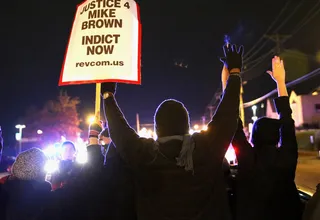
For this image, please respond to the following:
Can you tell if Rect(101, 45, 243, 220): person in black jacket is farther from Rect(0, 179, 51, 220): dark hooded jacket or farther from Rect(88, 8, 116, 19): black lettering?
Rect(88, 8, 116, 19): black lettering

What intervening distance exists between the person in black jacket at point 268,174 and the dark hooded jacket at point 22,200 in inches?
63.4

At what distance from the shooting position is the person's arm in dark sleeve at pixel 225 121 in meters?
2.29

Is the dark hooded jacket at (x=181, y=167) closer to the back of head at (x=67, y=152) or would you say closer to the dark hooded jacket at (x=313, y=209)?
the dark hooded jacket at (x=313, y=209)

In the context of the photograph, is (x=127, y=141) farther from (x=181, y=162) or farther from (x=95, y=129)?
(x=95, y=129)

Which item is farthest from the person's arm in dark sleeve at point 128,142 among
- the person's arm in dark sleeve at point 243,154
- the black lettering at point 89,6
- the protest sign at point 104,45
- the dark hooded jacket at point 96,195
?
the black lettering at point 89,6

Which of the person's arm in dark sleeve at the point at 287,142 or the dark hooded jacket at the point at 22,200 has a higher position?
the person's arm in dark sleeve at the point at 287,142

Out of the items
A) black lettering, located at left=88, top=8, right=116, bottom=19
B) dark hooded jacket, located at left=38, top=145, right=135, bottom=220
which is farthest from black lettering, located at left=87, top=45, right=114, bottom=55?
dark hooded jacket, located at left=38, top=145, right=135, bottom=220

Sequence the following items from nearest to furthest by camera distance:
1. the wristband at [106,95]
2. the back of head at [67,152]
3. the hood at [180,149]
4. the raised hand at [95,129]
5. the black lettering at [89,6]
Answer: the hood at [180,149] → the wristband at [106,95] → the raised hand at [95,129] → the black lettering at [89,6] → the back of head at [67,152]

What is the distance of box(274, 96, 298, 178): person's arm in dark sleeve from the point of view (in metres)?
2.60

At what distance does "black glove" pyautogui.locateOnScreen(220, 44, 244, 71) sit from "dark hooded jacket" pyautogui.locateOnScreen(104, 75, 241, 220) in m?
0.13

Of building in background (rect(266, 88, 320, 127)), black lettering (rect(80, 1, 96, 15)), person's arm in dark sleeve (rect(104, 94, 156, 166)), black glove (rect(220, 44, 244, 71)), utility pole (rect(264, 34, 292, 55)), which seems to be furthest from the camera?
building in background (rect(266, 88, 320, 127))

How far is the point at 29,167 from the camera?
9.54 ft

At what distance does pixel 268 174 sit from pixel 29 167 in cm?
192

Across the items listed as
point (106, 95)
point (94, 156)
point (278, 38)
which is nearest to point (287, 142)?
point (106, 95)
